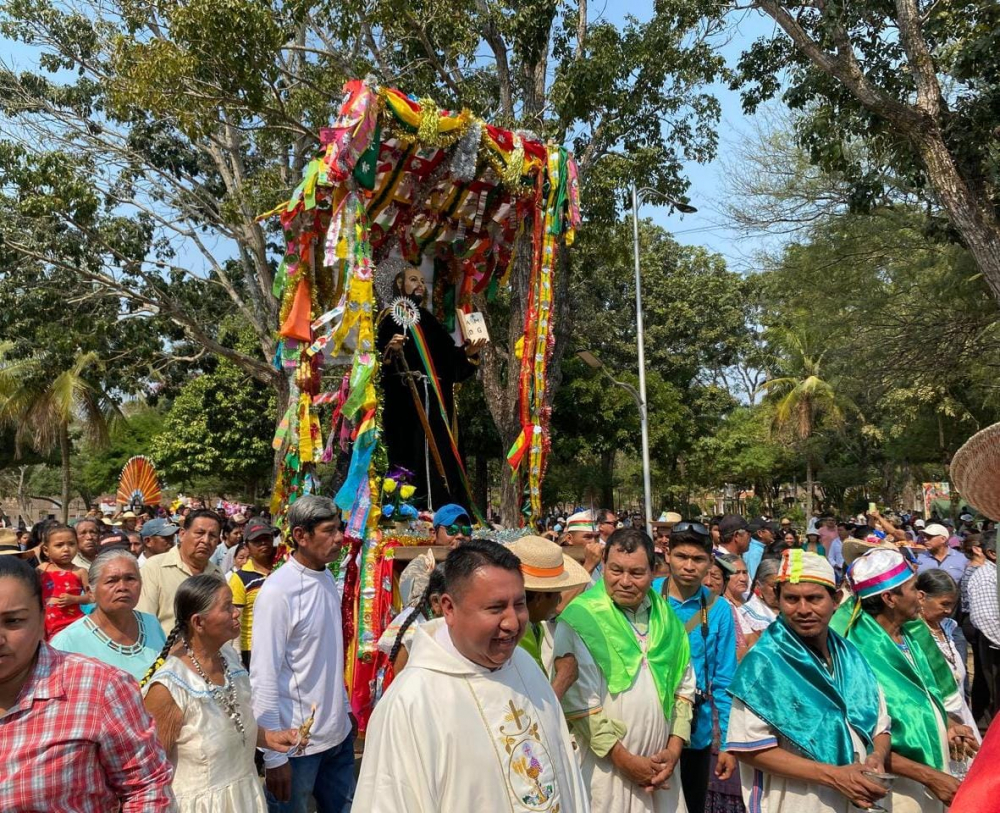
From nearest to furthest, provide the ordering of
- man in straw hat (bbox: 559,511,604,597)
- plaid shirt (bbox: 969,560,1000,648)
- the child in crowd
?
the child in crowd
man in straw hat (bbox: 559,511,604,597)
plaid shirt (bbox: 969,560,1000,648)

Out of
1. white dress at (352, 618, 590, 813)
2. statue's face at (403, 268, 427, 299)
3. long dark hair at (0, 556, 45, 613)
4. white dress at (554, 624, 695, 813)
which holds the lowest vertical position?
white dress at (554, 624, 695, 813)

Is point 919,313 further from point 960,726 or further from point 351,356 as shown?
point 960,726

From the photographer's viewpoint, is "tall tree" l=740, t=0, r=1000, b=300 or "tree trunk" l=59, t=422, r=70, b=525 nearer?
"tall tree" l=740, t=0, r=1000, b=300

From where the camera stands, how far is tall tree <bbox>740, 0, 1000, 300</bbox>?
428 inches

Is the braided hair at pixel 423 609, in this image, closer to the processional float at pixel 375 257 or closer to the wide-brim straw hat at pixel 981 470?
the wide-brim straw hat at pixel 981 470

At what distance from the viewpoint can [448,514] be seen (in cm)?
822

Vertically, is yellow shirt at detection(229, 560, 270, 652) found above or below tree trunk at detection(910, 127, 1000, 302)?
below

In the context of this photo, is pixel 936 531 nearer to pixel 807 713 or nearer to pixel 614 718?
pixel 614 718

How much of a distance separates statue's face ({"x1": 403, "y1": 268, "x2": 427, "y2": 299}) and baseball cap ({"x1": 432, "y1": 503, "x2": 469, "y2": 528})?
2.12 m

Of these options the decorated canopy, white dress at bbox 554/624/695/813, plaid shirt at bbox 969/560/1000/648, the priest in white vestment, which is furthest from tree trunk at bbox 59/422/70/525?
the priest in white vestment

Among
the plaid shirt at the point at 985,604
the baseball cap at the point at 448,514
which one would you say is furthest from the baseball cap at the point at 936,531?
the baseball cap at the point at 448,514

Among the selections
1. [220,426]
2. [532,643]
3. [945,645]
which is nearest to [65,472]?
[220,426]

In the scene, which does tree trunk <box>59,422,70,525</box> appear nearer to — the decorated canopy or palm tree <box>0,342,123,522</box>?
palm tree <box>0,342,123,522</box>

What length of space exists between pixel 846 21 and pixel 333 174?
791 cm
